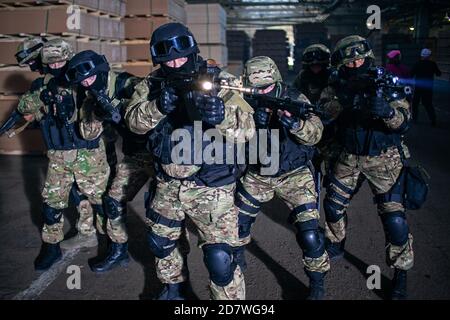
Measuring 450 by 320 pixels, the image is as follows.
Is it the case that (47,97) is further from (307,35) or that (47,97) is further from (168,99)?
(307,35)

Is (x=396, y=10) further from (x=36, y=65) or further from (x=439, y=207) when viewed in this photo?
(x=36, y=65)

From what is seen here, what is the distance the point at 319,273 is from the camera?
2.71 meters

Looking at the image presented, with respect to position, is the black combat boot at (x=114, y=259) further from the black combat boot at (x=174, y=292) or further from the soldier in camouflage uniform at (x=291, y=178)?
the soldier in camouflage uniform at (x=291, y=178)

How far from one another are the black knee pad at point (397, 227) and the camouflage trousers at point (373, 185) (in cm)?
1

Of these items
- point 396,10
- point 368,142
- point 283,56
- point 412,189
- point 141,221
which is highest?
point 396,10

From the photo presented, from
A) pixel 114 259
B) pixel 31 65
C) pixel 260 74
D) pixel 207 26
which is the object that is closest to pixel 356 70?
pixel 260 74

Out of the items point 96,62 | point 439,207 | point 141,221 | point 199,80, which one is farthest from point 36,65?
point 439,207

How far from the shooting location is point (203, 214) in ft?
7.59

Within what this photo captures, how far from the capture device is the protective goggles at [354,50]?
2.93 meters

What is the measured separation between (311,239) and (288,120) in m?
0.88

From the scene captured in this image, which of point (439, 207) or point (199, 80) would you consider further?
point (439, 207)

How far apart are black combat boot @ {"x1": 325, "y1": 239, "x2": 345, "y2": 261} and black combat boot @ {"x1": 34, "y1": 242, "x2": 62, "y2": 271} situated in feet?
8.14

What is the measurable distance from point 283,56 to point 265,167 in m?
17.6

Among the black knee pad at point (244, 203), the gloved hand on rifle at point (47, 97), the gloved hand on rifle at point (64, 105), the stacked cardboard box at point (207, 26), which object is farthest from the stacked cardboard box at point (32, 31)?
the black knee pad at point (244, 203)
